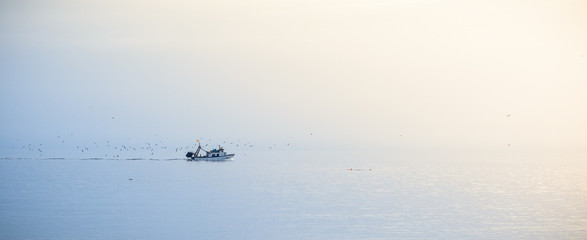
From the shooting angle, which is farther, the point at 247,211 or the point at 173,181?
the point at 173,181

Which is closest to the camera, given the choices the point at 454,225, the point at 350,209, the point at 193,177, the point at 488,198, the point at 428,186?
the point at 454,225

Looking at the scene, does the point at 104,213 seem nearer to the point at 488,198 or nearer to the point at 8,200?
the point at 8,200

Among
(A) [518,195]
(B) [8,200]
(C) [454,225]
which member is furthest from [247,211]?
(A) [518,195]

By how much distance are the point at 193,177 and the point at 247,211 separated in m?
52.8

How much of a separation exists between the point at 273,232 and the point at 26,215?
2488 cm

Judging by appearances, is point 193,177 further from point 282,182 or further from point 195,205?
point 195,205

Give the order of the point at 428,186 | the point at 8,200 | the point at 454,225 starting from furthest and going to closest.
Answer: the point at 428,186 < the point at 8,200 < the point at 454,225

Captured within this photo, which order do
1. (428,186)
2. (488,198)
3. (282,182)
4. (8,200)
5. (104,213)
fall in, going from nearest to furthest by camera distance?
(104,213) < (8,200) < (488,198) < (428,186) < (282,182)

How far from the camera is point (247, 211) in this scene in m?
64.0

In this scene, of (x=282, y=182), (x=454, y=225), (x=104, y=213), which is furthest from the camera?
(x=282, y=182)

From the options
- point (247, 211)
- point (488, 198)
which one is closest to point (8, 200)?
point (247, 211)

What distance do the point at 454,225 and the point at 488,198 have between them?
2453 cm

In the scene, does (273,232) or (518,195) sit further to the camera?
(518,195)

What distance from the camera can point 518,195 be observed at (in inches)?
3243
